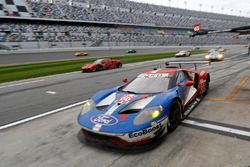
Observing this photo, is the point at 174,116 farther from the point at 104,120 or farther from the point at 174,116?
the point at 104,120

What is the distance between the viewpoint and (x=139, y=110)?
391 cm

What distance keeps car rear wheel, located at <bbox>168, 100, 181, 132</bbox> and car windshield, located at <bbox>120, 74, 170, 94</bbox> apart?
1.50ft

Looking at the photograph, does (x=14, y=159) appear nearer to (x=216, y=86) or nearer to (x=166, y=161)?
(x=166, y=161)

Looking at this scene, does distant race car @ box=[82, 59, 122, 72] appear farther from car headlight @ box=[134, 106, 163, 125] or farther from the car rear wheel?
car headlight @ box=[134, 106, 163, 125]

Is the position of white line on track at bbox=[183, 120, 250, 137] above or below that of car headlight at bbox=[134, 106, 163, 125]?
below

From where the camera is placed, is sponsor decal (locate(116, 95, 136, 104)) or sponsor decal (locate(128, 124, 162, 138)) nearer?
sponsor decal (locate(128, 124, 162, 138))

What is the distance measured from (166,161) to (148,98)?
139cm

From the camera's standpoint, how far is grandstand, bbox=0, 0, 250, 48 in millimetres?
42156

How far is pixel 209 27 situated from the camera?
95375 mm

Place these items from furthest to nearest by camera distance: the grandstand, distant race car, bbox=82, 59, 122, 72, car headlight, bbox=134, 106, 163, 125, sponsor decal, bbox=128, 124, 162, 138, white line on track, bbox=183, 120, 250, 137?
the grandstand → distant race car, bbox=82, 59, 122, 72 → white line on track, bbox=183, 120, 250, 137 → car headlight, bbox=134, 106, 163, 125 → sponsor decal, bbox=128, 124, 162, 138

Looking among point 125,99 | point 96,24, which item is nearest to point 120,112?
point 125,99

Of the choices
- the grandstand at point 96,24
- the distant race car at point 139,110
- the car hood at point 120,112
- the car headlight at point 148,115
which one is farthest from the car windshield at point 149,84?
the grandstand at point 96,24

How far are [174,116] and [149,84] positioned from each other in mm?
1057

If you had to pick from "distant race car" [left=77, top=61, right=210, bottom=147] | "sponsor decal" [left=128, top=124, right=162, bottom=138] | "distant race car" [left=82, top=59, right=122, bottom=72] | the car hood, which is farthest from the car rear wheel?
"distant race car" [left=82, top=59, right=122, bottom=72]
